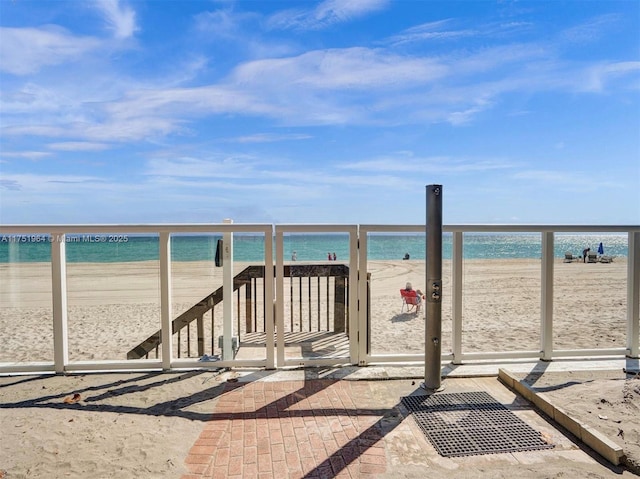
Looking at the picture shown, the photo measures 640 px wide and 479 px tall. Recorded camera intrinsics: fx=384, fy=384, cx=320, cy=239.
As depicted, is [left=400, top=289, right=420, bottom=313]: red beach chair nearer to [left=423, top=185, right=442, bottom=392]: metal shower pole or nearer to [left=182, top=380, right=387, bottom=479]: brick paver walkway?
[left=423, top=185, right=442, bottom=392]: metal shower pole

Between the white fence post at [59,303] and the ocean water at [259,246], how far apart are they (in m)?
0.07

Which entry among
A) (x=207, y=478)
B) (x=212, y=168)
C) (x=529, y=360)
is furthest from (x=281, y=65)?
(x=212, y=168)

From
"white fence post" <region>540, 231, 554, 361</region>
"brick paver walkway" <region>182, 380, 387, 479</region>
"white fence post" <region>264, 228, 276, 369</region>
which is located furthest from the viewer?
"white fence post" <region>540, 231, 554, 361</region>

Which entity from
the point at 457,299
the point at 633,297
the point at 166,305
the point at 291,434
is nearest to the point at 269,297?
the point at 166,305

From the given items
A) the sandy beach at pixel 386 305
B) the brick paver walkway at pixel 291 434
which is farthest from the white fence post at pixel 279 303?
the brick paver walkway at pixel 291 434

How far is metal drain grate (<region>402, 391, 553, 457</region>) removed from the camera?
2471mm

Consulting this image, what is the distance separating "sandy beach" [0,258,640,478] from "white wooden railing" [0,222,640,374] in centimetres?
12

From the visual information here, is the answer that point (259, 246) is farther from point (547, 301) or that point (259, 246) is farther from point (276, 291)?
Answer: point (547, 301)

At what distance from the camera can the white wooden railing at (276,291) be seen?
152 inches

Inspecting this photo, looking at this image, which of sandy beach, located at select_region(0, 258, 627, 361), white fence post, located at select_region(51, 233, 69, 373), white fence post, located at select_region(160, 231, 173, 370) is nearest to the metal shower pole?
sandy beach, located at select_region(0, 258, 627, 361)

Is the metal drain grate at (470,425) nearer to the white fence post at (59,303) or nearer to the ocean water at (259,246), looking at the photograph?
the ocean water at (259,246)

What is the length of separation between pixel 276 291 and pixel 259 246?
0.50 m

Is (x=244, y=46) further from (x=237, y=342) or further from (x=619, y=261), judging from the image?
(x=619, y=261)

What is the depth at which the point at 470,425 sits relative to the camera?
277 centimetres
